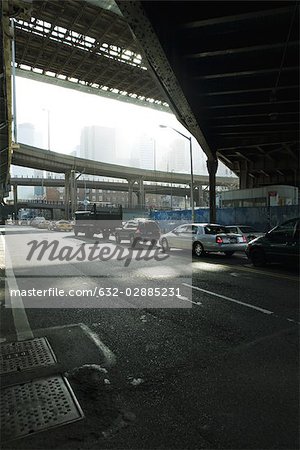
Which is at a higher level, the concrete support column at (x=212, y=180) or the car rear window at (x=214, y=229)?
the concrete support column at (x=212, y=180)

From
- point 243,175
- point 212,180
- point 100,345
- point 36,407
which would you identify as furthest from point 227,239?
point 243,175

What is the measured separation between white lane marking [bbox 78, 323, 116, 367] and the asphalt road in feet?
0.21

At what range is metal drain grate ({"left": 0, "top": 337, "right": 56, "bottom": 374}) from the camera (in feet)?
14.5

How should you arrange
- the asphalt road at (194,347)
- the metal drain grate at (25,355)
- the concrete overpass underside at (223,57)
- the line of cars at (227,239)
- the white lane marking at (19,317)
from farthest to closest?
the line of cars at (227,239)
the concrete overpass underside at (223,57)
the white lane marking at (19,317)
the metal drain grate at (25,355)
the asphalt road at (194,347)

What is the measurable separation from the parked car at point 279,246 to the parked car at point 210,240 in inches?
96.6

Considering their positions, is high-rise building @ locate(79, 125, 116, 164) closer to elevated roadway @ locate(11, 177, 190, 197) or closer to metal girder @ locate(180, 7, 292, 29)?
elevated roadway @ locate(11, 177, 190, 197)

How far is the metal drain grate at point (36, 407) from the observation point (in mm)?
3148

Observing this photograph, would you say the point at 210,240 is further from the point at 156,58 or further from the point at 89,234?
the point at 89,234

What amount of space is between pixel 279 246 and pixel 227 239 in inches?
156

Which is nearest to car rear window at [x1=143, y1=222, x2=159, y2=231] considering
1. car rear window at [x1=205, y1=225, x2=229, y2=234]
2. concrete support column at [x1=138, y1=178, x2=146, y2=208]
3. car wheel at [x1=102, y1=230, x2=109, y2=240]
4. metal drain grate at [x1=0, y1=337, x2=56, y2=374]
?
car rear window at [x1=205, y1=225, x2=229, y2=234]

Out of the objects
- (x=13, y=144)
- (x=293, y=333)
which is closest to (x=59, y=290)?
(x=293, y=333)

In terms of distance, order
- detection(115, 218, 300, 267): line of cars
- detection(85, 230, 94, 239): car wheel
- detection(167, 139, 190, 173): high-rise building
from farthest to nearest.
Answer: detection(167, 139, 190, 173): high-rise building < detection(85, 230, 94, 239): car wheel < detection(115, 218, 300, 267): line of cars

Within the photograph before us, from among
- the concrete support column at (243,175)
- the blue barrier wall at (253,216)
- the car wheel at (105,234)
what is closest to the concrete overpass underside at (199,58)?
the concrete support column at (243,175)

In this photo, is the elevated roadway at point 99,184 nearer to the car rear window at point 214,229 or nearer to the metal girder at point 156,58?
the car rear window at point 214,229
